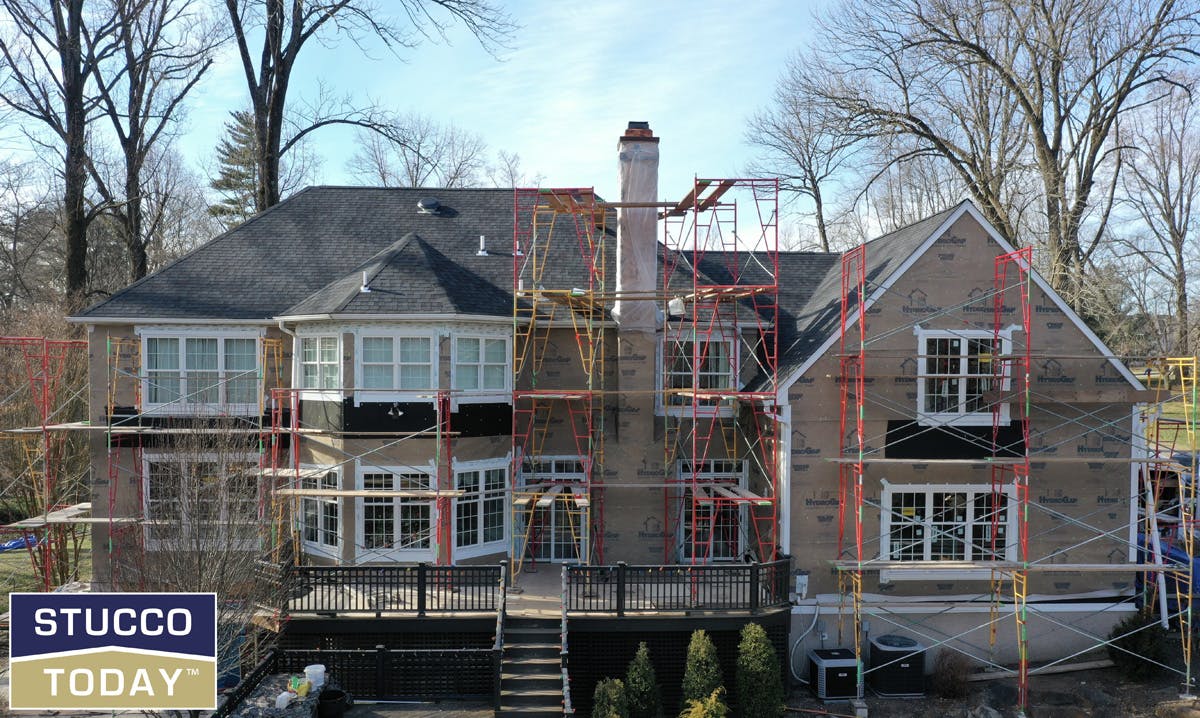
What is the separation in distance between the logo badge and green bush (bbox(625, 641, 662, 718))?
6857 millimetres

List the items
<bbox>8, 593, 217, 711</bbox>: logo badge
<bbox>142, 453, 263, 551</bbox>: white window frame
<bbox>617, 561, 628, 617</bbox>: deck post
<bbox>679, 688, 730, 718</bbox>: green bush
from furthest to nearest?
<bbox>617, 561, 628, 617</bbox>: deck post < <bbox>142, 453, 263, 551</bbox>: white window frame < <bbox>679, 688, 730, 718</bbox>: green bush < <bbox>8, 593, 217, 711</bbox>: logo badge

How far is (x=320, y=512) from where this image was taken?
706 inches

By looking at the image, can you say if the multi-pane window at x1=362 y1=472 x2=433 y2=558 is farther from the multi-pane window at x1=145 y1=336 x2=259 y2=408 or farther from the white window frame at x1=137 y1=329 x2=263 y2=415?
the multi-pane window at x1=145 y1=336 x2=259 y2=408

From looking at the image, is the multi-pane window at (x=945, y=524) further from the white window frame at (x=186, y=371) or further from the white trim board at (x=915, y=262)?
the white window frame at (x=186, y=371)

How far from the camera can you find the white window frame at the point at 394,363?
674 inches

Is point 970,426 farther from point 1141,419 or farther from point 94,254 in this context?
point 94,254

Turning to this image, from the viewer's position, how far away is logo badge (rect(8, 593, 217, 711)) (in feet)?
37.0

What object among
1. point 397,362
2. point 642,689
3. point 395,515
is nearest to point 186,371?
point 397,362

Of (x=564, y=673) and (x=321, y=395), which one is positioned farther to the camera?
(x=321, y=395)

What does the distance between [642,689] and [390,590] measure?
5.36 m

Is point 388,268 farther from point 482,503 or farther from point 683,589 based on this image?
point 683,589

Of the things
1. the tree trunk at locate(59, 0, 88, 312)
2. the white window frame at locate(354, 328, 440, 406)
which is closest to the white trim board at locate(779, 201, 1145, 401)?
the white window frame at locate(354, 328, 440, 406)

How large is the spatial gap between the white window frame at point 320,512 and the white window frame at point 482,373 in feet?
10.9

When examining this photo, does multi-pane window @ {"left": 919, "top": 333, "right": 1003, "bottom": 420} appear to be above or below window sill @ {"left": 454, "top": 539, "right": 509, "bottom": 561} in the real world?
above
